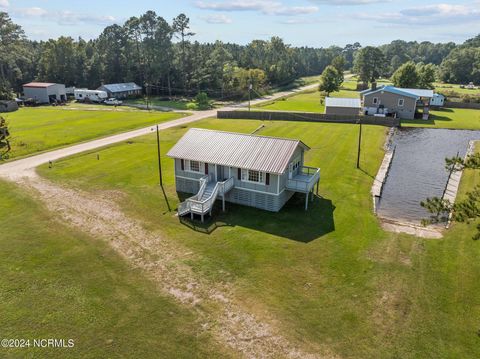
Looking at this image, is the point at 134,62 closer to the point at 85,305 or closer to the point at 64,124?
the point at 64,124

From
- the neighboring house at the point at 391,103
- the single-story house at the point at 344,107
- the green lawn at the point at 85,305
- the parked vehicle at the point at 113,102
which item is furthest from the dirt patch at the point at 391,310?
the parked vehicle at the point at 113,102

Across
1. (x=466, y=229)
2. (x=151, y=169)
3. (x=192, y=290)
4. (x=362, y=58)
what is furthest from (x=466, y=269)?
(x=362, y=58)

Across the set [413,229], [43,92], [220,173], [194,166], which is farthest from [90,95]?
[413,229]

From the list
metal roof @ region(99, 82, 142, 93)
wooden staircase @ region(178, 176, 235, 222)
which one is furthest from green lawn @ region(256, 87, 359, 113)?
wooden staircase @ region(178, 176, 235, 222)

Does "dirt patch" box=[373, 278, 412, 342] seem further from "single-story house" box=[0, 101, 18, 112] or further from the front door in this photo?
"single-story house" box=[0, 101, 18, 112]

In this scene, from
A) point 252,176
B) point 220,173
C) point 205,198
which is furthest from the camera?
point 220,173

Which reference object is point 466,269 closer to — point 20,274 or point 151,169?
point 20,274
